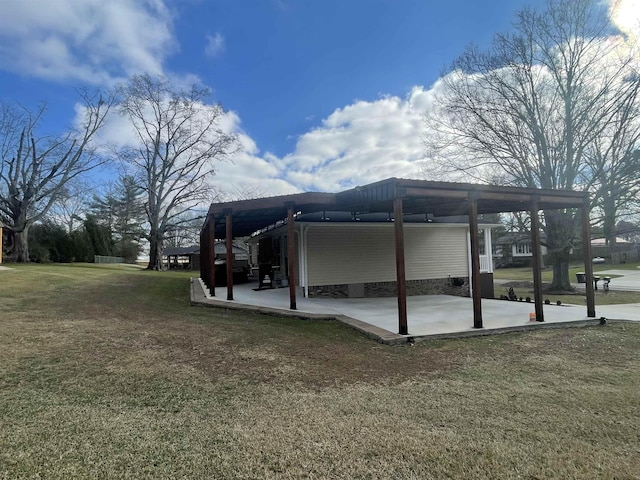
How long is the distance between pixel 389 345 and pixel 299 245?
575cm

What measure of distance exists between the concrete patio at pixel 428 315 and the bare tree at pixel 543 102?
28.4 ft

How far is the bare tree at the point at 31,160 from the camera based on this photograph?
2453cm

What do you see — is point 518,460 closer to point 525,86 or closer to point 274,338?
point 274,338

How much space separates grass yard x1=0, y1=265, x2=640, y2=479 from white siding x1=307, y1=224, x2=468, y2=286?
5.28m

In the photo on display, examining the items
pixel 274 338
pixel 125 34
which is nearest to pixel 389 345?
pixel 274 338

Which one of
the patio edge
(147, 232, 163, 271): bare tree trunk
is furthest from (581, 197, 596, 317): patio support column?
(147, 232, 163, 271): bare tree trunk

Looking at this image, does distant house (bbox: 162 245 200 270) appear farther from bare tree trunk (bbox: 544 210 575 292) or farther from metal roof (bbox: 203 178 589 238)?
bare tree trunk (bbox: 544 210 575 292)

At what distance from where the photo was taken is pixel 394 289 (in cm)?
1197

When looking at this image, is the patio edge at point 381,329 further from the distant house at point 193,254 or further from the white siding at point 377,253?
the distant house at point 193,254

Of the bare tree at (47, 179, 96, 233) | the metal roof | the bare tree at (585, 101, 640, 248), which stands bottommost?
the metal roof

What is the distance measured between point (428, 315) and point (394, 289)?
4.04m

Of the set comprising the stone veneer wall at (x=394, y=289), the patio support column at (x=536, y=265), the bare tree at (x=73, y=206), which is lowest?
the stone veneer wall at (x=394, y=289)

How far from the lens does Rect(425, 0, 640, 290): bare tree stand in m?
14.5

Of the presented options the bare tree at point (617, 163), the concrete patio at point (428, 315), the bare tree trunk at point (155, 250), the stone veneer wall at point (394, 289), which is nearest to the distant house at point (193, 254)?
the bare tree trunk at point (155, 250)
